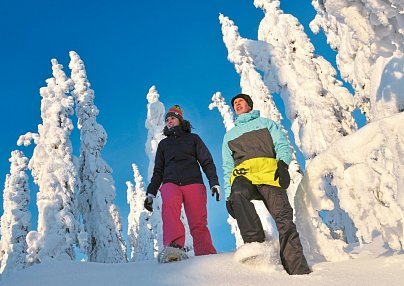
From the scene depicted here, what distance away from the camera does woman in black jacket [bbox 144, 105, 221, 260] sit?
525 centimetres

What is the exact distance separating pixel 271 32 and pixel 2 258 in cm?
2255

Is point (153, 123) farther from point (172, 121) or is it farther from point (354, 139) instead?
point (354, 139)

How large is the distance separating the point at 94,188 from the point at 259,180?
19667mm

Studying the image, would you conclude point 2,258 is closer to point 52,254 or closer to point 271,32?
point 52,254

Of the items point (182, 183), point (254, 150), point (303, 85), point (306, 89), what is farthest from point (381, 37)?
point (303, 85)

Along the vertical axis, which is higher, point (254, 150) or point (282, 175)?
point (254, 150)

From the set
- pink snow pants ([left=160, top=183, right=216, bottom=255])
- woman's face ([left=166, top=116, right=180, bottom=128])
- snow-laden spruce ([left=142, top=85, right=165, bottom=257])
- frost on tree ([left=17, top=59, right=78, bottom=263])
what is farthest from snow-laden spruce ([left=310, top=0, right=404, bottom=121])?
snow-laden spruce ([left=142, top=85, right=165, bottom=257])

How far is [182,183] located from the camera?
560 centimetres

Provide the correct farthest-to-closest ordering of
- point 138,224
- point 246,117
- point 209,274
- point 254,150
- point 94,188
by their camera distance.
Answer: point 138,224
point 94,188
point 246,117
point 254,150
point 209,274

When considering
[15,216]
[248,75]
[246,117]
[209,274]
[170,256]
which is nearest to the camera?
[209,274]

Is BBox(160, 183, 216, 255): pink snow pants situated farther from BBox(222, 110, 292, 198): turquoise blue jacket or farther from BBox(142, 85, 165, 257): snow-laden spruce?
BBox(142, 85, 165, 257): snow-laden spruce

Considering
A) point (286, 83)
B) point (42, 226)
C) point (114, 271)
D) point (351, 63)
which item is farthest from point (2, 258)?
point (114, 271)

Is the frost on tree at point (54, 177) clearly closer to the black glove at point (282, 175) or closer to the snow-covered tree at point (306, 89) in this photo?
the snow-covered tree at point (306, 89)

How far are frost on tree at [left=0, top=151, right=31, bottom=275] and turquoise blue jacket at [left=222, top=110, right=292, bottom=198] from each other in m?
23.5
